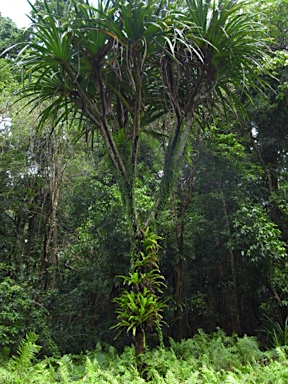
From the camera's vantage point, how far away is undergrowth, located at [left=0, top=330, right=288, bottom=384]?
239cm

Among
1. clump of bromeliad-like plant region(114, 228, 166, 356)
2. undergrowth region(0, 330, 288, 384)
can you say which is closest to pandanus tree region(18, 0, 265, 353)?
clump of bromeliad-like plant region(114, 228, 166, 356)

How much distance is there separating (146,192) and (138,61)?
248 centimetres

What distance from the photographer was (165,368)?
2.99m

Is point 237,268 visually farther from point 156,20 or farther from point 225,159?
point 156,20

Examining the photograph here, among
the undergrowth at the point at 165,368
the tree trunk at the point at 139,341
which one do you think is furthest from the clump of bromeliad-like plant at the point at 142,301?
the undergrowth at the point at 165,368

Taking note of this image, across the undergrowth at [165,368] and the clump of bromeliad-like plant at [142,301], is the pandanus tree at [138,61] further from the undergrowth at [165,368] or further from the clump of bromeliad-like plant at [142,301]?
the undergrowth at [165,368]

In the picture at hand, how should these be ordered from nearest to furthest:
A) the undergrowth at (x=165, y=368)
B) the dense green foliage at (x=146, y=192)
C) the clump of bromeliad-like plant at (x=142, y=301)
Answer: the undergrowth at (x=165, y=368)
the clump of bromeliad-like plant at (x=142, y=301)
the dense green foliage at (x=146, y=192)

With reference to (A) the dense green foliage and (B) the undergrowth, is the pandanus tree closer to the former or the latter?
(A) the dense green foliage

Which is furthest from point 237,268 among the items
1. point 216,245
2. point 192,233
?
point 192,233

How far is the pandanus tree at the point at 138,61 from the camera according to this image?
2.93 metres

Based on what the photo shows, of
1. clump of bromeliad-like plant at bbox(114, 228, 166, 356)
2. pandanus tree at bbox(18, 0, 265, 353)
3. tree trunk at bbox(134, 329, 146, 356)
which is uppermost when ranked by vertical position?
pandanus tree at bbox(18, 0, 265, 353)

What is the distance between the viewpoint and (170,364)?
2969 mm

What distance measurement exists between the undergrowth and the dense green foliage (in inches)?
0.9

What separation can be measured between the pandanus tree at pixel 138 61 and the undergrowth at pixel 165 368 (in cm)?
35
